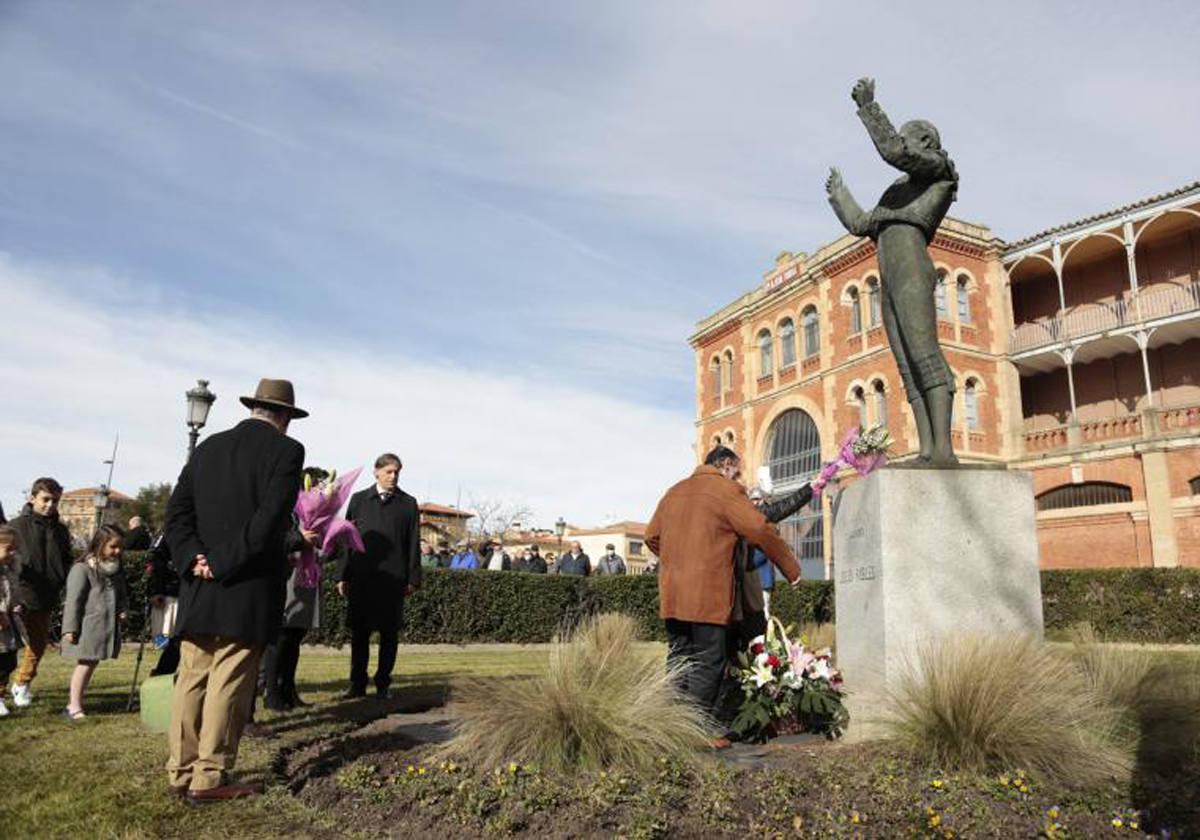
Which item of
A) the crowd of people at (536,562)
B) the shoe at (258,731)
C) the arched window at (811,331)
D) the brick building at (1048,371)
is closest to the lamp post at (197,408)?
the crowd of people at (536,562)

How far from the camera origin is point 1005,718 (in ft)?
13.0

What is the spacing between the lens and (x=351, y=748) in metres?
4.82

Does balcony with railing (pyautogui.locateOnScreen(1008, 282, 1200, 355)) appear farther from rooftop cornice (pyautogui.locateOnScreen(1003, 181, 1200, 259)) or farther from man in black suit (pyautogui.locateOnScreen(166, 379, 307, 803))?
man in black suit (pyautogui.locateOnScreen(166, 379, 307, 803))

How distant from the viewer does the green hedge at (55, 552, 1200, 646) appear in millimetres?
14547

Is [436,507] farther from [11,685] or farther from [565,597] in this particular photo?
[11,685]

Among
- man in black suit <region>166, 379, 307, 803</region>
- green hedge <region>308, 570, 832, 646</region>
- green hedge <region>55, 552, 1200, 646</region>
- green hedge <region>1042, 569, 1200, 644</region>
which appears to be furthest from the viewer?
green hedge <region>308, 570, 832, 646</region>

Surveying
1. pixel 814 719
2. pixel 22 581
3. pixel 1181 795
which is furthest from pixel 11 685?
pixel 1181 795

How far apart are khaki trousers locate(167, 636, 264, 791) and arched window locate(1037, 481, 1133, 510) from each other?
1037 inches

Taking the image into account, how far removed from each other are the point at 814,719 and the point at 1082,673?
1.66 m

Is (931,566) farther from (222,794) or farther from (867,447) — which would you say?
A: (222,794)

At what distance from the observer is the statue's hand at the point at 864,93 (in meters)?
6.13

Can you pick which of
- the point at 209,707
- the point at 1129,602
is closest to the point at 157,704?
the point at 209,707

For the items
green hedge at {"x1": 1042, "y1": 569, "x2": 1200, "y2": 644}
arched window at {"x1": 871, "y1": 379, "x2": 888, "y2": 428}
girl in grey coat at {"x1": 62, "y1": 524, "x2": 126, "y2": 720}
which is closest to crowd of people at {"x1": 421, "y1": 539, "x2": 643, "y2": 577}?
green hedge at {"x1": 1042, "y1": 569, "x2": 1200, "y2": 644}

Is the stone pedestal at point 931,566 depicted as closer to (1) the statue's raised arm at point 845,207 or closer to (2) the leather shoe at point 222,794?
(1) the statue's raised arm at point 845,207
